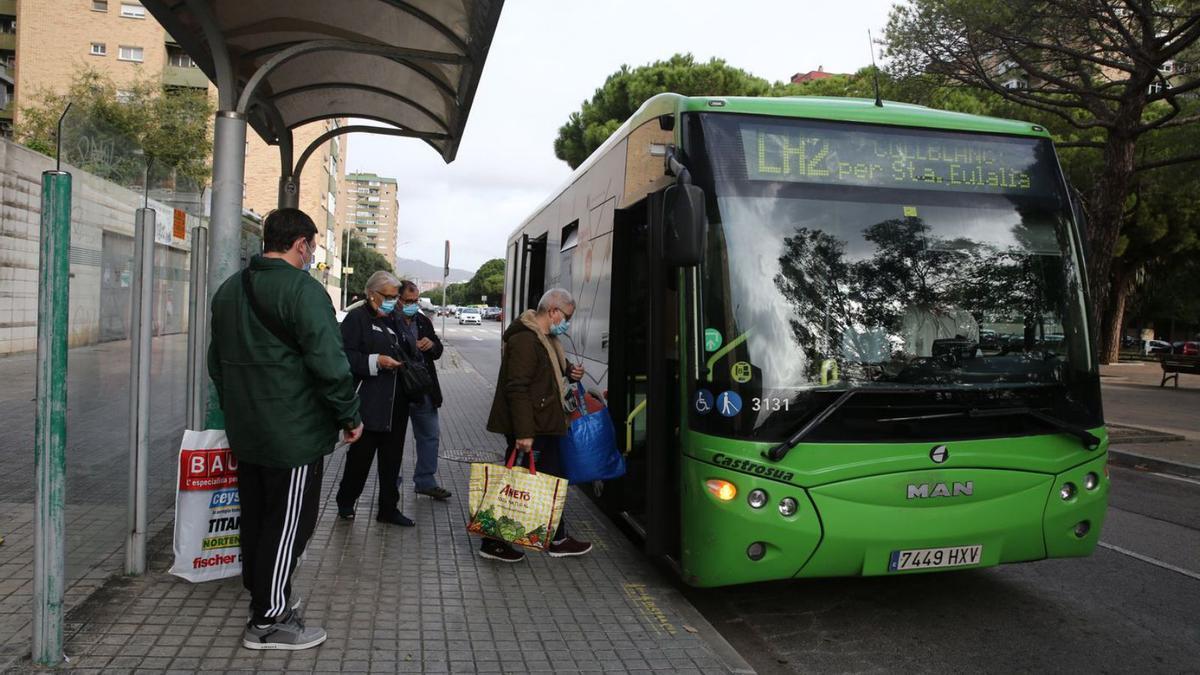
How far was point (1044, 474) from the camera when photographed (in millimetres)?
4715

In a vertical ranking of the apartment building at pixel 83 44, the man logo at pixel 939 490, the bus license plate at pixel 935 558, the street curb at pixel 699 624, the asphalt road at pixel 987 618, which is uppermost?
the apartment building at pixel 83 44

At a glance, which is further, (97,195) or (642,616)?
(642,616)

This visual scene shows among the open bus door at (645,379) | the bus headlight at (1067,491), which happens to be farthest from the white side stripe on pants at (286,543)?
the bus headlight at (1067,491)

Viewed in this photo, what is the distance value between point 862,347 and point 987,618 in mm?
1760

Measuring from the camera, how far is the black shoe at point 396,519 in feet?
20.4

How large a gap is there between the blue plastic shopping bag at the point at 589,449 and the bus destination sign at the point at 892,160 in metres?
1.86

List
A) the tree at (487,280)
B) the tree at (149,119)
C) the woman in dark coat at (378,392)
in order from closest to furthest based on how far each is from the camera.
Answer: the woman in dark coat at (378,392), the tree at (149,119), the tree at (487,280)

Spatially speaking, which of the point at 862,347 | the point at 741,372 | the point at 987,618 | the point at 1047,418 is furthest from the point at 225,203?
the point at 987,618

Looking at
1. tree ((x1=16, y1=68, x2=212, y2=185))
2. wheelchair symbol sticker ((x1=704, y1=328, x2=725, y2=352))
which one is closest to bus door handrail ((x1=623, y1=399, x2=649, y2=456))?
wheelchair symbol sticker ((x1=704, y1=328, x2=725, y2=352))

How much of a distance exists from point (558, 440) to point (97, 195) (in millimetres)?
2856

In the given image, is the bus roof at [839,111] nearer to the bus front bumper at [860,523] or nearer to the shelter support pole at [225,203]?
the bus front bumper at [860,523]

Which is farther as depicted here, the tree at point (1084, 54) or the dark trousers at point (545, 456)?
the tree at point (1084, 54)

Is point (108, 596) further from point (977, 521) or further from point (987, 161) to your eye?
point (987, 161)

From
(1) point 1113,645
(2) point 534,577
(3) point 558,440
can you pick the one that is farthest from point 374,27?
(1) point 1113,645
